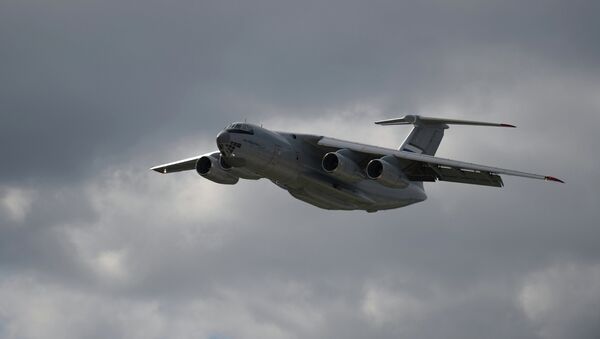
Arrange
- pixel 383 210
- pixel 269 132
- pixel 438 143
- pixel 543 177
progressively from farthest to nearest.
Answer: pixel 438 143
pixel 383 210
pixel 269 132
pixel 543 177

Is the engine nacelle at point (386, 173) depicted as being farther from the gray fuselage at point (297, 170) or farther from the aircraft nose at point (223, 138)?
the aircraft nose at point (223, 138)

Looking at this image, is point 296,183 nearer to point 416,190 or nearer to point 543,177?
point 416,190

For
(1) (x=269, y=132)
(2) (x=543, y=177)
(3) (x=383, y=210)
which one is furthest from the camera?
(3) (x=383, y=210)

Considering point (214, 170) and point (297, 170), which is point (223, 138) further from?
point (214, 170)

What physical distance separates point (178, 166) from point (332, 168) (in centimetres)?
745

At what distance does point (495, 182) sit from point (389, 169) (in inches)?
113

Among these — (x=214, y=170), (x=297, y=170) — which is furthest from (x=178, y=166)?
(x=297, y=170)

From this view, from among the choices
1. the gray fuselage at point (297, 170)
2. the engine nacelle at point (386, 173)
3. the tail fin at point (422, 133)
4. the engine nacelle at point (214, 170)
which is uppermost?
the tail fin at point (422, 133)

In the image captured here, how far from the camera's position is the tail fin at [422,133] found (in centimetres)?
3706

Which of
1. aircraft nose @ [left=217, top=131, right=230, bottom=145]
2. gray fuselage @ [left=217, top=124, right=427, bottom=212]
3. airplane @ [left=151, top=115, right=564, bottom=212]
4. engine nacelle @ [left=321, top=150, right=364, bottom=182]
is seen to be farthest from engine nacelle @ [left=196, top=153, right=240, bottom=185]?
engine nacelle @ [left=321, top=150, right=364, bottom=182]

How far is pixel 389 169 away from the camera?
32719mm

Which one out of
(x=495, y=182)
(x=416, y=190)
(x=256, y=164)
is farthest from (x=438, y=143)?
(x=256, y=164)

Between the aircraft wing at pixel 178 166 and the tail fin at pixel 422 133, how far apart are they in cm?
618

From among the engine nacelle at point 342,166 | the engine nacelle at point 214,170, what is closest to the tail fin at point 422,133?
the engine nacelle at point 342,166
